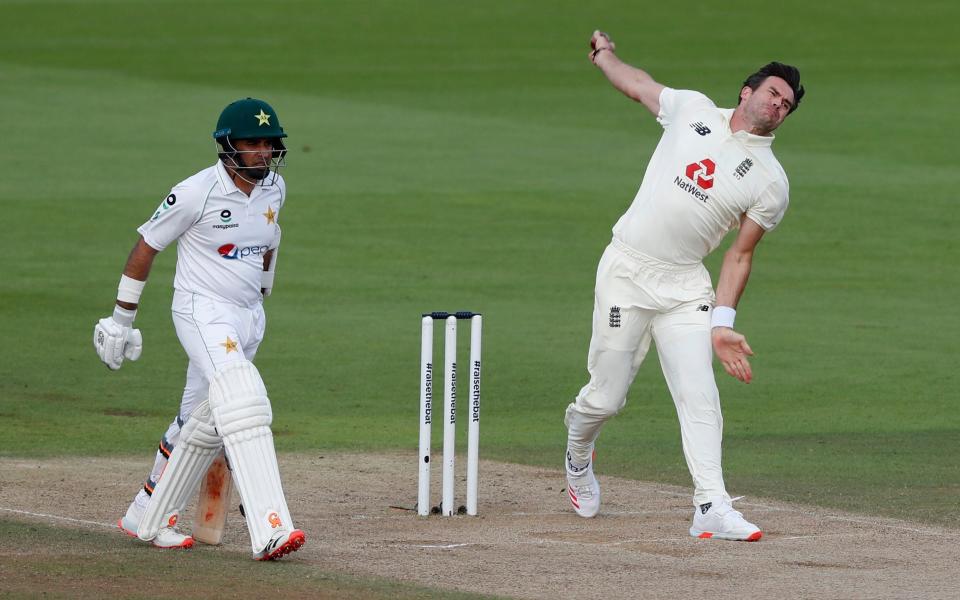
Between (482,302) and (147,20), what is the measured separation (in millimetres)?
24252

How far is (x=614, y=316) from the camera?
834cm

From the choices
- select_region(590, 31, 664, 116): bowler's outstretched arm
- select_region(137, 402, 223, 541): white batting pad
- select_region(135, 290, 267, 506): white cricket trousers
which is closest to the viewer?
select_region(135, 290, 267, 506): white cricket trousers

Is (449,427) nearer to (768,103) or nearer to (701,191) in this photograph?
(701,191)

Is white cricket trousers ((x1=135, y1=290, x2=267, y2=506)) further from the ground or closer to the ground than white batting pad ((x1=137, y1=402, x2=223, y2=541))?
further from the ground

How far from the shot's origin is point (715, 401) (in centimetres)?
826

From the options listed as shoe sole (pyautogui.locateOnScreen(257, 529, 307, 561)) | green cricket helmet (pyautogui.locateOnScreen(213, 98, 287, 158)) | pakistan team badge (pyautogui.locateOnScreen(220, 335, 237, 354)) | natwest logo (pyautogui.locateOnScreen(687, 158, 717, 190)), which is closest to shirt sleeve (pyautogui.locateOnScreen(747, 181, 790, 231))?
natwest logo (pyautogui.locateOnScreen(687, 158, 717, 190))

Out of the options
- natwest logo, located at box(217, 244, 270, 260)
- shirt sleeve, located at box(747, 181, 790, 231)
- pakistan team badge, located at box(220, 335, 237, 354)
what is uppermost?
shirt sleeve, located at box(747, 181, 790, 231)

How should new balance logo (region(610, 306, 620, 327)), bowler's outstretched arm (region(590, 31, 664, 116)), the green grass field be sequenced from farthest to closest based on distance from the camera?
the green grass field, bowler's outstretched arm (region(590, 31, 664, 116)), new balance logo (region(610, 306, 620, 327))

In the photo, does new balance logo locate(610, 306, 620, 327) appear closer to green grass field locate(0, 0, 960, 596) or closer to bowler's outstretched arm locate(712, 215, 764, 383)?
bowler's outstretched arm locate(712, 215, 764, 383)

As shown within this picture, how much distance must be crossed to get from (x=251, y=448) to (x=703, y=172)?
244cm

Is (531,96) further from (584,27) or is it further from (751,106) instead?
(751,106)

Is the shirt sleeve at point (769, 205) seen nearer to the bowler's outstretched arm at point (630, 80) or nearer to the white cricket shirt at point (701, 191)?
the white cricket shirt at point (701, 191)

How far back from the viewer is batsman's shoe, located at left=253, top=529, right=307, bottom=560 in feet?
23.8

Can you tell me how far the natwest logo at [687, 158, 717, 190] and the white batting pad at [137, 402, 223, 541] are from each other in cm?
244
